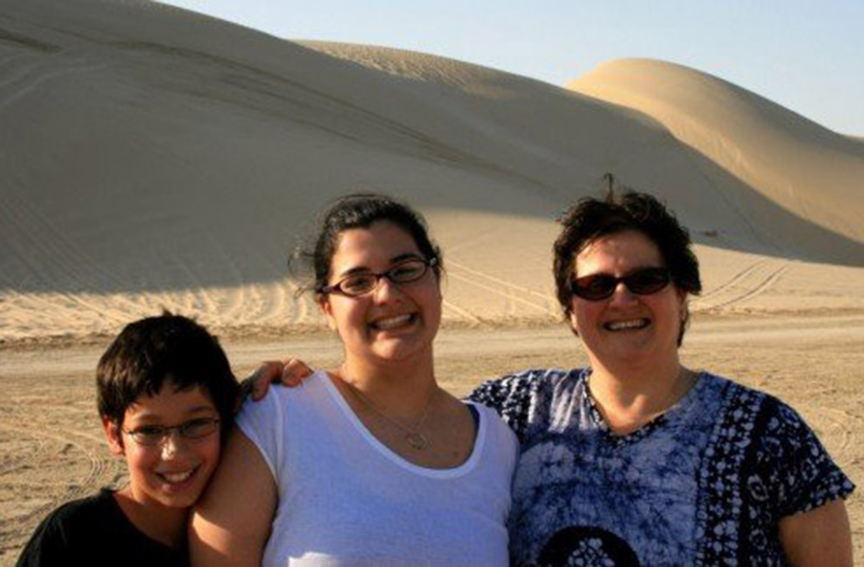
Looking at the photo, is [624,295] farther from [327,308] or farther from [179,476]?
[179,476]

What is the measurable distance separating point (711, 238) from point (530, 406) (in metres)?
36.8

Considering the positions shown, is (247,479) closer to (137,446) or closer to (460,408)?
(137,446)

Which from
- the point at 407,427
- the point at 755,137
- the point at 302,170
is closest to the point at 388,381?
the point at 407,427

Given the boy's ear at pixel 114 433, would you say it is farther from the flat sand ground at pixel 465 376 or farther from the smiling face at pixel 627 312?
the flat sand ground at pixel 465 376

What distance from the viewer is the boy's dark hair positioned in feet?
8.01

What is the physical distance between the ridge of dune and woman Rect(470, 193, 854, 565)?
4670cm

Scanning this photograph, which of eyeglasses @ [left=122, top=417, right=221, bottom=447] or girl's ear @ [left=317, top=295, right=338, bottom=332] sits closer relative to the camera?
eyeglasses @ [left=122, top=417, right=221, bottom=447]

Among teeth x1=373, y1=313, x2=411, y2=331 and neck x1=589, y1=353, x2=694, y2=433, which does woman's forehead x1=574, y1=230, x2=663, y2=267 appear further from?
teeth x1=373, y1=313, x2=411, y2=331

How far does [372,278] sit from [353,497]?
1.65 ft

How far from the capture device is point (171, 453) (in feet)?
8.03

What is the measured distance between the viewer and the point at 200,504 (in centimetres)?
245

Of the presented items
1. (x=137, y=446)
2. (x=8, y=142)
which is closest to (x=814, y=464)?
(x=137, y=446)

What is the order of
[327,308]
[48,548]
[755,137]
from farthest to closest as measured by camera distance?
[755,137]
[327,308]
[48,548]

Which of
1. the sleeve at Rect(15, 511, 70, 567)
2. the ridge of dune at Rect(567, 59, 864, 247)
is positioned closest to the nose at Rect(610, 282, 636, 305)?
the sleeve at Rect(15, 511, 70, 567)
